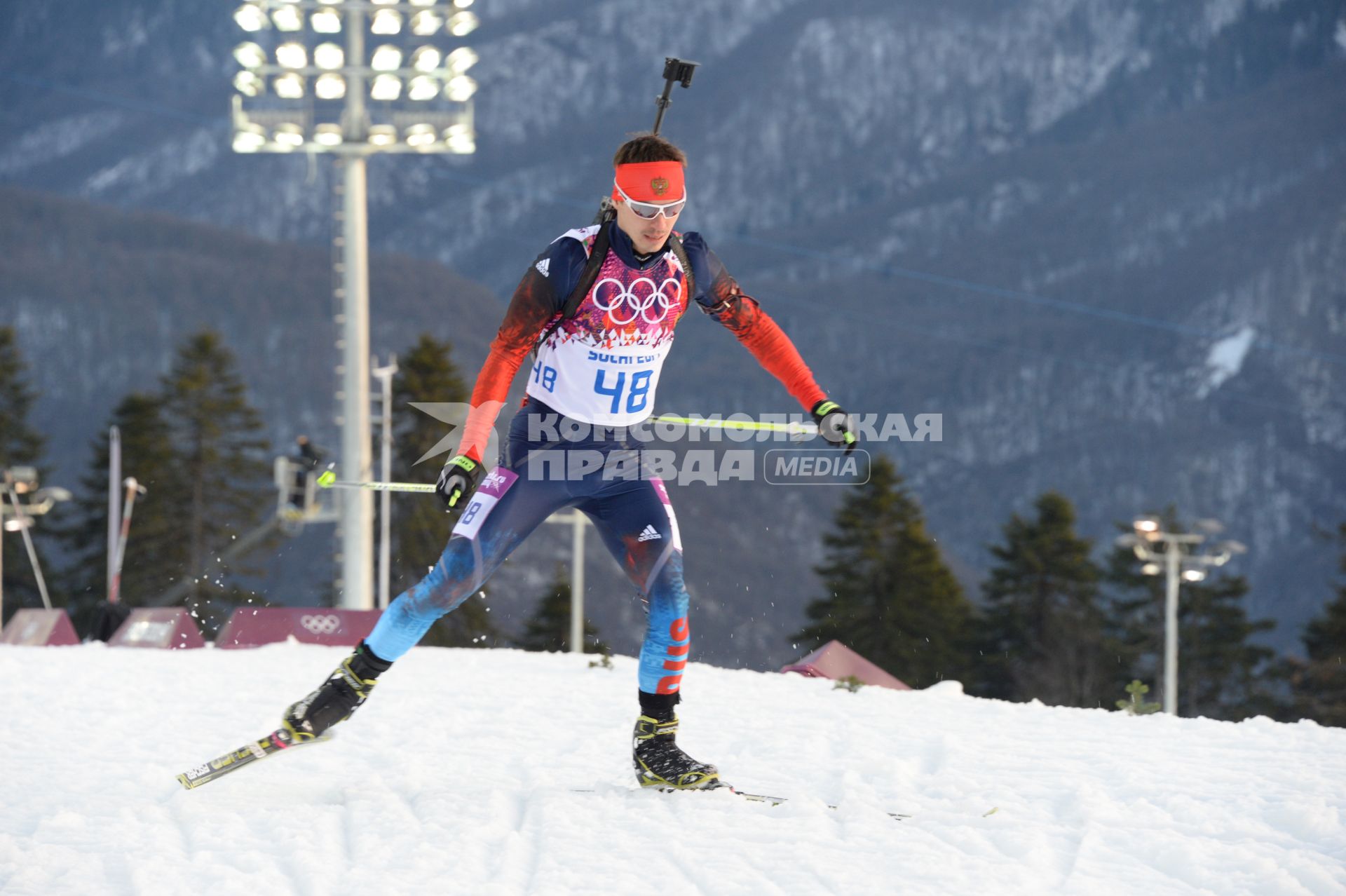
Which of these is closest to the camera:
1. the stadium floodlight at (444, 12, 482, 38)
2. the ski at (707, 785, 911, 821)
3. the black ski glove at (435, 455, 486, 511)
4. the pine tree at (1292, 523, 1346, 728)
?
the ski at (707, 785, 911, 821)

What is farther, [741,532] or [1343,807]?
[741,532]

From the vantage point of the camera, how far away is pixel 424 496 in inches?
1801

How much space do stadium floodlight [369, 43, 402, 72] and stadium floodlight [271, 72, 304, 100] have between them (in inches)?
48.8

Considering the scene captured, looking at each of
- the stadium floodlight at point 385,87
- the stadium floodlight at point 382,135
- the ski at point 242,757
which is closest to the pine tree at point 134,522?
the stadium floodlight at point 382,135

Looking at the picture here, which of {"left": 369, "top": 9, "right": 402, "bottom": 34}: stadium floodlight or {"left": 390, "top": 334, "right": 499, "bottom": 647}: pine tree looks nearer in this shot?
{"left": 369, "top": 9, "right": 402, "bottom": 34}: stadium floodlight

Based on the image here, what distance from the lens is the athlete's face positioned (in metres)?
5.38

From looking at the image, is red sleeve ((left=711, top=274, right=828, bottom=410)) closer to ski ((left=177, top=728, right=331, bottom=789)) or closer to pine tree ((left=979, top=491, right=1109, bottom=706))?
ski ((left=177, top=728, right=331, bottom=789))

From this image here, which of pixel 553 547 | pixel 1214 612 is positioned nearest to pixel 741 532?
pixel 553 547

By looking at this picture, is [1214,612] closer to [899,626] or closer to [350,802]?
[899,626]

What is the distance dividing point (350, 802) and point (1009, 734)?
3349 millimetres

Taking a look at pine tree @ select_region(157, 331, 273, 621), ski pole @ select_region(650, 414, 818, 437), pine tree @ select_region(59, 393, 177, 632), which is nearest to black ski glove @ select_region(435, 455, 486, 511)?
ski pole @ select_region(650, 414, 818, 437)

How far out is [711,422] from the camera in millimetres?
8016

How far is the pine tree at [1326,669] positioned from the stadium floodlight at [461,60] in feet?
110

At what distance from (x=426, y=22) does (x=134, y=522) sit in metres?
37.4
